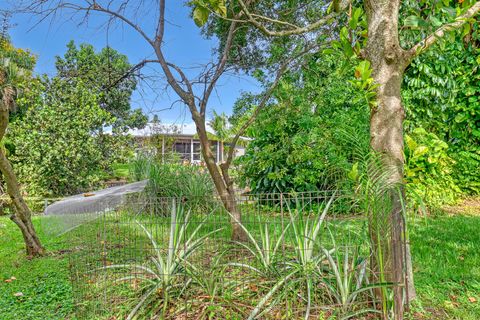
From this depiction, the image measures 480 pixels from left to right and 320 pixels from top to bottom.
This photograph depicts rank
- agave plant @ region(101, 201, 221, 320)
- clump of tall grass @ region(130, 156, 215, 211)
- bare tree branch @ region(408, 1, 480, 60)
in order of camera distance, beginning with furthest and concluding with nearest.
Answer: clump of tall grass @ region(130, 156, 215, 211), agave plant @ region(101, 201, 221, 320), bare tree branch @ region(408, 1, 480, 60)

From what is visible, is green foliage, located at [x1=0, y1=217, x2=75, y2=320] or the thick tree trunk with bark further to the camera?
the thick tree trunk with bark

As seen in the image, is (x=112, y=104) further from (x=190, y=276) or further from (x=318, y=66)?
(x=190, y=276)

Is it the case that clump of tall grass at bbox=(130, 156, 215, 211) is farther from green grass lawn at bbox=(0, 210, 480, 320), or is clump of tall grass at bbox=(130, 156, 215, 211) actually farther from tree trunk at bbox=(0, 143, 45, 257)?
tree trunk at bbox=(0, 143, 45, 257)

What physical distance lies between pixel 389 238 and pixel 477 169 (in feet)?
16.7

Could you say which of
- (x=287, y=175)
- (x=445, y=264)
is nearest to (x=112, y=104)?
(x=287, y=175)

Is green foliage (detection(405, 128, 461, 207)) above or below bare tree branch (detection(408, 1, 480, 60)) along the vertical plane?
below

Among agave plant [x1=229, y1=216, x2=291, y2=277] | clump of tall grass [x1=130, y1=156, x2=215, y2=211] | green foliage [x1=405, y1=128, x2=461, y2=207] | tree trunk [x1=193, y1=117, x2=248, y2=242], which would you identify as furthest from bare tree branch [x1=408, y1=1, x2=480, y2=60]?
clump of tall grass [x1=130, y1=156, x2=215, y2=211]

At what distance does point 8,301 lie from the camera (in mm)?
2500

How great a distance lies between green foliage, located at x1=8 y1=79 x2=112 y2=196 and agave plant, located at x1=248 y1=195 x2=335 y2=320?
7.52m

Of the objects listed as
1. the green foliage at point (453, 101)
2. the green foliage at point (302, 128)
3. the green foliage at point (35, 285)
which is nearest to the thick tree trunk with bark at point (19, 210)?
the green foliage at point (35, 285)

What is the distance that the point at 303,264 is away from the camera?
1.97 metres

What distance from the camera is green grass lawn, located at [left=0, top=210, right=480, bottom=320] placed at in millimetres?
2141

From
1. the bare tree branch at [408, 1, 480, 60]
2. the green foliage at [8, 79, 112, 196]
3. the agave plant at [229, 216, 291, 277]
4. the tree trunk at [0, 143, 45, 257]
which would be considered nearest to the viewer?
the bare tree branch at [408, 1, 480, 60]

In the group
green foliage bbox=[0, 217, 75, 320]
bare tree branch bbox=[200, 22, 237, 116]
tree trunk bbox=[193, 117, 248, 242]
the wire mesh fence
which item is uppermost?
bare tree branch bbox=[200, 22, 237, 116]
